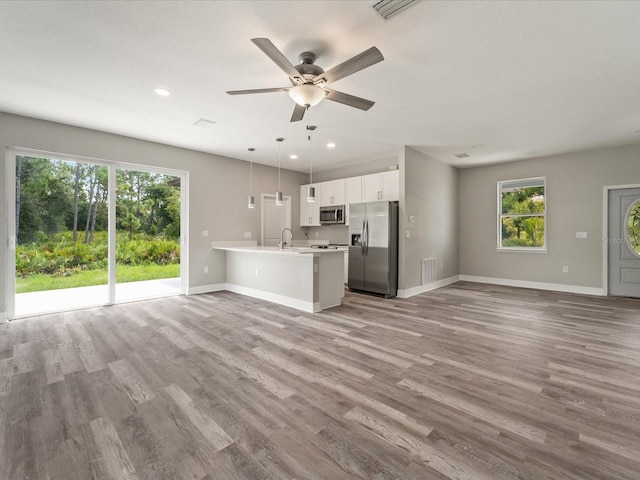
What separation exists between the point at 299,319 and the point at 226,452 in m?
2.45

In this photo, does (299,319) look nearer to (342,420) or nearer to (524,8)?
(342,420)

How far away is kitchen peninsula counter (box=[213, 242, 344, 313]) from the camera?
14.5 feet

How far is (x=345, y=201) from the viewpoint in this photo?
21.6ft

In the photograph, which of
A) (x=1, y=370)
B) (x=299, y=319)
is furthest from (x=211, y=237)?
→ (x=1, y=370)

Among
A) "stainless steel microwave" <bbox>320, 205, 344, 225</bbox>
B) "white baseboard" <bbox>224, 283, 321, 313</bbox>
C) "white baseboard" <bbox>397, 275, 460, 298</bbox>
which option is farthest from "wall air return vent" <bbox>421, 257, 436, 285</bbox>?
"white baseboard" <bbox>224, 283, 321, 313</bbox>

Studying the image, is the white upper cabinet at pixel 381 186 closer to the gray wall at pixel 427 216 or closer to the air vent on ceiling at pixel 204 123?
the gray wall at pixel 427 216

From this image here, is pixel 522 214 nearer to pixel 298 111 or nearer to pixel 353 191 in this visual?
pixel 353 191

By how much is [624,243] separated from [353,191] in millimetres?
5183

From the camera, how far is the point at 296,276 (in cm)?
464

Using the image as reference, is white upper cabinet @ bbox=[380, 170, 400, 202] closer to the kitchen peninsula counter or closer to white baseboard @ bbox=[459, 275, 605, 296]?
the kitchen peninsula counter

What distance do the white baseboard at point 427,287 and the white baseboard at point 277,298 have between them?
1.87 m

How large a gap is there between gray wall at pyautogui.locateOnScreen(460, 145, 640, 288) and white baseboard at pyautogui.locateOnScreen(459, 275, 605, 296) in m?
0.07

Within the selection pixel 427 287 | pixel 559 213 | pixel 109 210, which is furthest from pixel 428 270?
pixel 109 210

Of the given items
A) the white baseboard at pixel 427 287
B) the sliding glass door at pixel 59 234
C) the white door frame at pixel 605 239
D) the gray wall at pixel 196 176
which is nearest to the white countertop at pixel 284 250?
the gray wall at pixel 196 176
